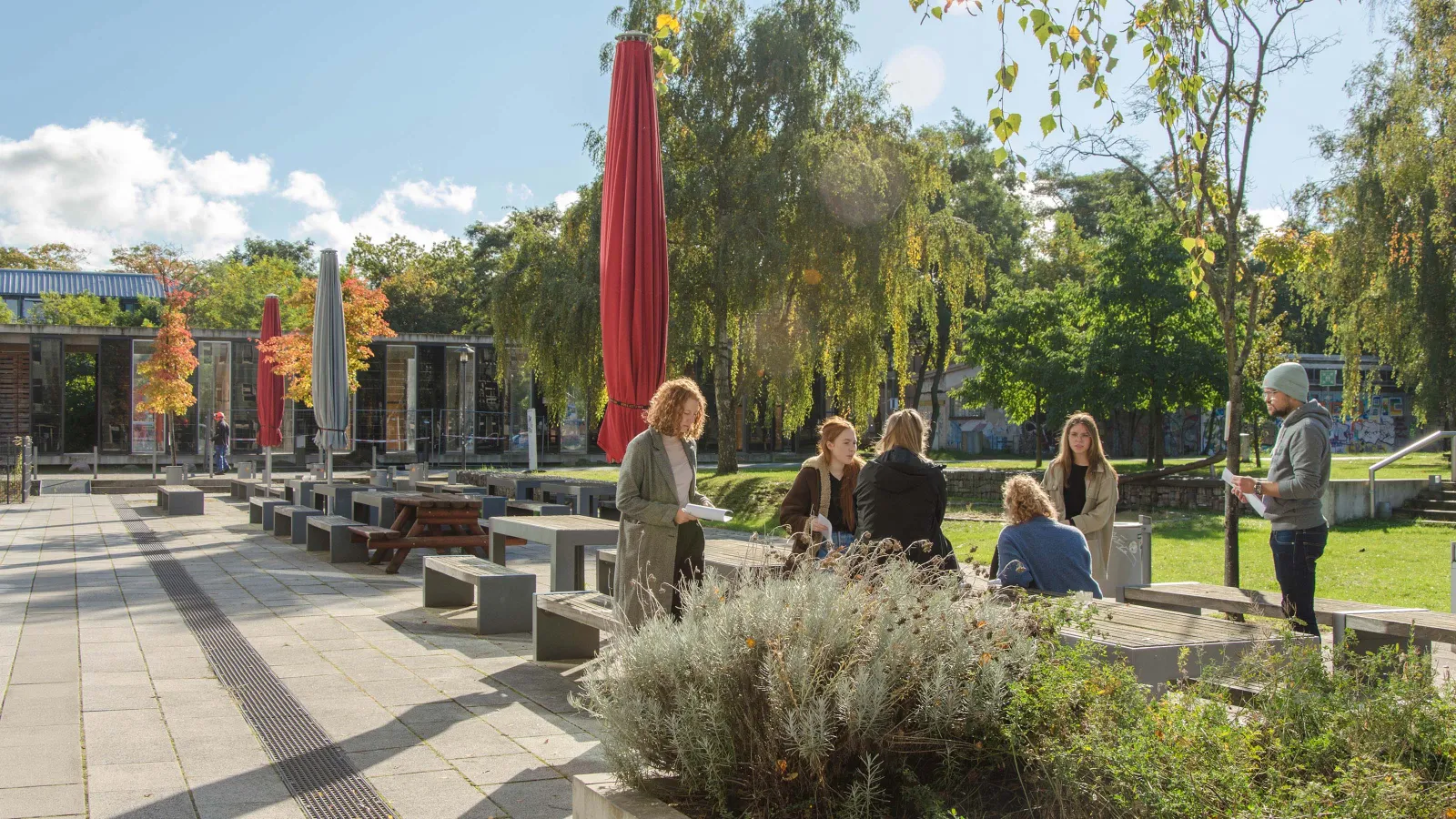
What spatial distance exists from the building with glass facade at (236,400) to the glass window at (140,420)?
27 mm

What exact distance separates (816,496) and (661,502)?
135 centimetres

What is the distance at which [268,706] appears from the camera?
5.43 m

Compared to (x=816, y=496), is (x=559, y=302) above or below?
above

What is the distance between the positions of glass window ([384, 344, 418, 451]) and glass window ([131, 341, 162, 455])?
653 centimetres

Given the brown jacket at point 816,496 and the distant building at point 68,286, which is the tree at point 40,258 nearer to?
the distant building at point 68,286

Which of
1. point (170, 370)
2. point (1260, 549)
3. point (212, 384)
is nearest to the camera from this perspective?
point (1260, 549)

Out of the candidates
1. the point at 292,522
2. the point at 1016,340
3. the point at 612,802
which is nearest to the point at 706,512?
the point at 612,802

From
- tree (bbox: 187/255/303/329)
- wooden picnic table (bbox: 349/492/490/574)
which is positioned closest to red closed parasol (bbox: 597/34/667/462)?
wooden picnic table (bbox: 349/492/490/574)

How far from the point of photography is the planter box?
9.15 feet

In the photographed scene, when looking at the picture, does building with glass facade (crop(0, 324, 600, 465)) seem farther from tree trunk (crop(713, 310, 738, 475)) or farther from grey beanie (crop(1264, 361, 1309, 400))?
grey beanie (crop(1264, 361, 1309, 400))

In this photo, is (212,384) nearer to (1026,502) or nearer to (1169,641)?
(1026,502)

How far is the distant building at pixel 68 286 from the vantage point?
72500mm

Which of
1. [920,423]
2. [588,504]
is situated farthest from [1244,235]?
[920,423]

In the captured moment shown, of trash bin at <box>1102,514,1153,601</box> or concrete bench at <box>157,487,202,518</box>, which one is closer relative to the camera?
trash bin at <box>1102,514,1153,601</box>
